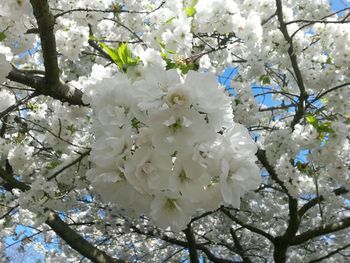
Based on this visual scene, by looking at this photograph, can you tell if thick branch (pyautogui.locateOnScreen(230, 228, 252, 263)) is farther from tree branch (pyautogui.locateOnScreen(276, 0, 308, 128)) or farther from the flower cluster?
the flower cluster

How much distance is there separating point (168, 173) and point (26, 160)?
365cm

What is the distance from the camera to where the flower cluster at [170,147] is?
1129 millimetres

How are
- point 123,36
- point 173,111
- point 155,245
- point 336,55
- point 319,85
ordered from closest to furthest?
point 173,111, point 336,55, point 319,85, point 123,36, point 155,245

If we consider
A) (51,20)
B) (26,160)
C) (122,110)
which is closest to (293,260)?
(26,160)

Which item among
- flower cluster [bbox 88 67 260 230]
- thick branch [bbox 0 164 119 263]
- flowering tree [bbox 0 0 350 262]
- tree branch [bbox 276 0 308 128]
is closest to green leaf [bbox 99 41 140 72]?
flowering tree [bbox 0 0 350 262]

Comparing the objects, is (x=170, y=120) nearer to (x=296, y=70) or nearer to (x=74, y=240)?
(x=74, y=240)

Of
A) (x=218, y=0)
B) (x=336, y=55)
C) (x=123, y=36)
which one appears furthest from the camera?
(x=123, y=36)

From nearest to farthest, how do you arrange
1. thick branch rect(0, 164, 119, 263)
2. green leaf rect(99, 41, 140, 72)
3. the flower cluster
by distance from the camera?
1. the flower cluster
2. green leaf rect(99, 41, 140, 72)
3. thick branch rect(0, 164, 119, 263)

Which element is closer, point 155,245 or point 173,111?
point 173,111

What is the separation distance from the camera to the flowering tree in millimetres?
1171

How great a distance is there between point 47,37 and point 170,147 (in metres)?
1.55

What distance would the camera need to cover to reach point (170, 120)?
1.10 m

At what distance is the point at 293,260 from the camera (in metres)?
7.70

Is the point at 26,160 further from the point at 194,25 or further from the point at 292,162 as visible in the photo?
the point at 292,162
